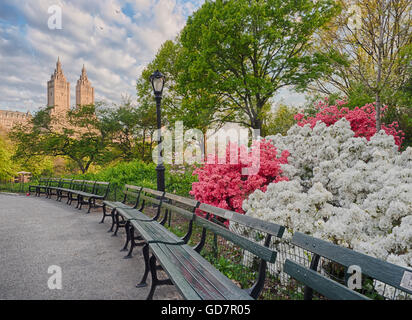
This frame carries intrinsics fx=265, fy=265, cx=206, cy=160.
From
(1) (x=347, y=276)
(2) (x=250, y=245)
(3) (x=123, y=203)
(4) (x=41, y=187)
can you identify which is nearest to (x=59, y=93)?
(4) (x=41, y=187)

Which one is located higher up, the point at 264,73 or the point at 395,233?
the point at 264,73

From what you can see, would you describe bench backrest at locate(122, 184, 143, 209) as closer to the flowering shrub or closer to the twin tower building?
the flowering shrub

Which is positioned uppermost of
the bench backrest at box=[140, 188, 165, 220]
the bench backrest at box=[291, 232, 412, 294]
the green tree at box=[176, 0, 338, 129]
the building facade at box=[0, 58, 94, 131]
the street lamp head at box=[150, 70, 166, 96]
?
the building facade at box=[0, 58, 94, 131]

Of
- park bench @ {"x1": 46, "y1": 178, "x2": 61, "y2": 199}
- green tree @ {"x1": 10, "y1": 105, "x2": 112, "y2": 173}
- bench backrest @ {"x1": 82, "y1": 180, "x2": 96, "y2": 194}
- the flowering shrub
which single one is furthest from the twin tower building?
the flowering shrub

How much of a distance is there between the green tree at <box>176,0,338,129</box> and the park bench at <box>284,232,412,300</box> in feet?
42.9

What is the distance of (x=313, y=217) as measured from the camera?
332cm

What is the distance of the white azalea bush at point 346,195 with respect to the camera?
2.57 m

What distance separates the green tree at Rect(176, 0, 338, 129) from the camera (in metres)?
14.4

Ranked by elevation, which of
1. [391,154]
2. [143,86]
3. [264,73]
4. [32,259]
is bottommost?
[32,259]

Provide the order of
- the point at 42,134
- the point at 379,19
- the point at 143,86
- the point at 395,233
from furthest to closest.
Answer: the point at 143,86 < the point at 42,134 < the point at 379,19 < the point at 395,233
